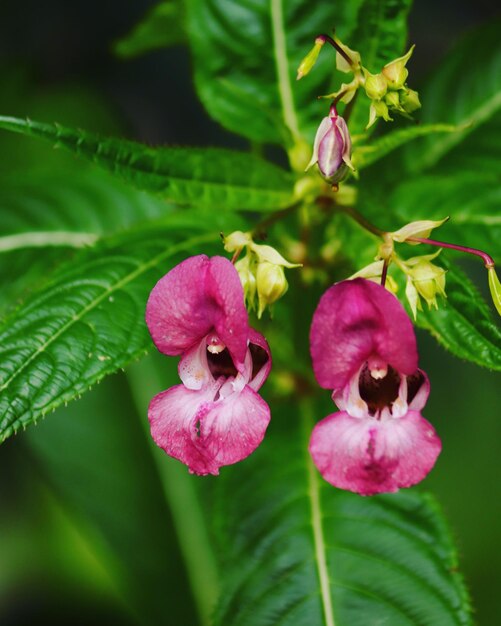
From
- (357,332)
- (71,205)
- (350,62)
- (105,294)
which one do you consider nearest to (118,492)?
(71,205)

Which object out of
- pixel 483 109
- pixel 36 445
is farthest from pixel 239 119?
pixel 36 445

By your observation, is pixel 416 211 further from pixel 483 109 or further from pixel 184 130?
pixel 184 130

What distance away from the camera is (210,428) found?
3.16ft

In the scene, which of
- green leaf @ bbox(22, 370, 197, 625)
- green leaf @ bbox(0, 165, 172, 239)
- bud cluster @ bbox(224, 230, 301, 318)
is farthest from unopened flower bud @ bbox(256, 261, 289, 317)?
green leaf @ bbox(22, 370, 197, 625)

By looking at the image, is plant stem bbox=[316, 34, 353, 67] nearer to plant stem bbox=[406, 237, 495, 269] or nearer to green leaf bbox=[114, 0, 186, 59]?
plant stem bbox=[406, 237, 495, 269]

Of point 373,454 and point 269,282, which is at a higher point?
point 269,282

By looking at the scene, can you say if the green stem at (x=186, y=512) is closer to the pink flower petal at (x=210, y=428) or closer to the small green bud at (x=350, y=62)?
the pink flower petal at (x=210, y=428)

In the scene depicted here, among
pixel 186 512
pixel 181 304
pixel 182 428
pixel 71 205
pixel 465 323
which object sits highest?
pixel 71 205

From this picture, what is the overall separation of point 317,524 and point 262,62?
2.55 ft

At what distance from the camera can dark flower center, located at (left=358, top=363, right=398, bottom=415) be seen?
999mm

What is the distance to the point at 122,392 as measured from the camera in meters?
1.94

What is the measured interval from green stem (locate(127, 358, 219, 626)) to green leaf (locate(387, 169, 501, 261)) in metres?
0.75

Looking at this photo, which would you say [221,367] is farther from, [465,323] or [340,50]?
[340,50]

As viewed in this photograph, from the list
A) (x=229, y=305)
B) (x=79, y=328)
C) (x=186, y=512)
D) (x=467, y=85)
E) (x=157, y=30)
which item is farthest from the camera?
(x=186, y=512)
